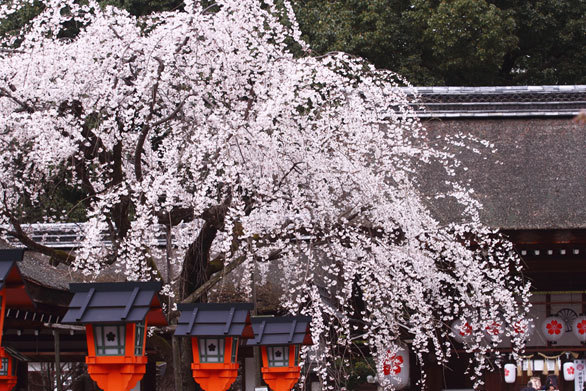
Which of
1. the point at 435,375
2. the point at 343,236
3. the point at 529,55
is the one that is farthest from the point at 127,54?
the point at 529,55

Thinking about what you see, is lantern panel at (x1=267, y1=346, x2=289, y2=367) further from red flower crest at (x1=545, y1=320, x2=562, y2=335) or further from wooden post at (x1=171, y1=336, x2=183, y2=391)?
red flower crest at (x1=545, y1=320, x2=562, y2=335)

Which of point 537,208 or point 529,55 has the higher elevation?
point 529,55

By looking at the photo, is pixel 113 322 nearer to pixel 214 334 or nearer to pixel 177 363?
pixel 214 334

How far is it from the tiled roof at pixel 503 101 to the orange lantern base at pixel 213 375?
6.28 m

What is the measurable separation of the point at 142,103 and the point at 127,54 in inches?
24.3

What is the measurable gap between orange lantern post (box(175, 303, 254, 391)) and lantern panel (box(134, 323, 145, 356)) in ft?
1.59

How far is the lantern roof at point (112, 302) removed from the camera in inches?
204

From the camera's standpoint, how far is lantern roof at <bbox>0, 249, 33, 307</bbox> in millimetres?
4387

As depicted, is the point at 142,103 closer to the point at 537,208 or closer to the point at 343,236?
the point at 343,236

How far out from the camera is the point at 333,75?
→ 7262 millimetres

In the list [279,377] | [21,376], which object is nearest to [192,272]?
[279,377]

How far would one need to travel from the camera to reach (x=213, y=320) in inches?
243

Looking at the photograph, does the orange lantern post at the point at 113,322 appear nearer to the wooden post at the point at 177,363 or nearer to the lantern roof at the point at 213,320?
the lantern roof at the point at 213,320

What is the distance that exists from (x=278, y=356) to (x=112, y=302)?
260cm
